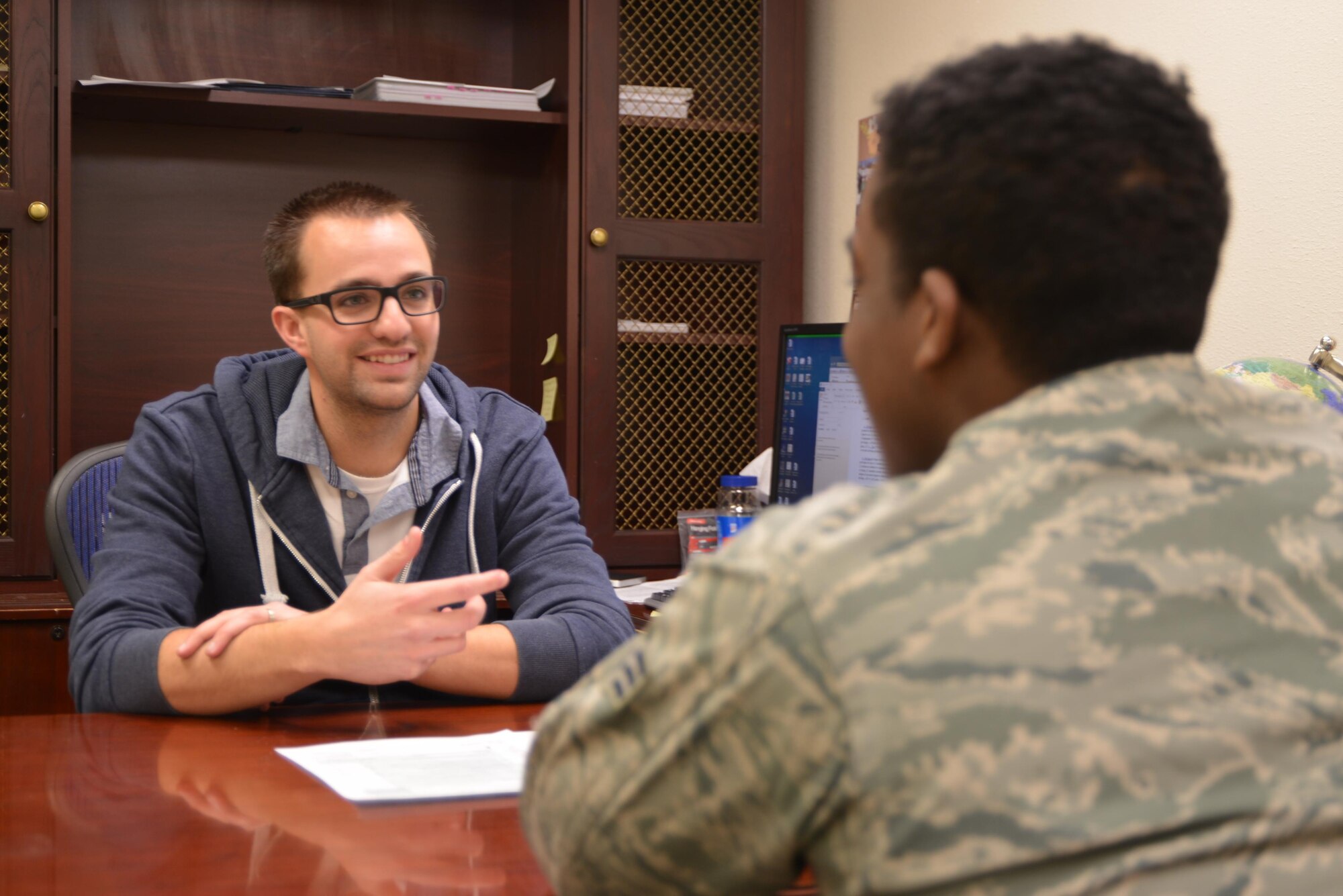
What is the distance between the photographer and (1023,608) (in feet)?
1.69

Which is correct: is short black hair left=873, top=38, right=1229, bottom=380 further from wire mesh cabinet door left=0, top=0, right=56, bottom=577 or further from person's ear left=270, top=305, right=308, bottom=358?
wire mesh cabinet door left=0, top=0, right=56, bottom=577

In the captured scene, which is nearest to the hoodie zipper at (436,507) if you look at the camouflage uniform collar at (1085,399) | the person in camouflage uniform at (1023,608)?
the person in camouflage uniform at (1023,608)

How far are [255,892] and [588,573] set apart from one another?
84 cm

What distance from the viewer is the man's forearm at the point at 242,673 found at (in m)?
1.28

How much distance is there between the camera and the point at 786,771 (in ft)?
1.69

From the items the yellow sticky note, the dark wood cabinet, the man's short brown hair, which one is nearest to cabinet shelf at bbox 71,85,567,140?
the dark wood cabinet

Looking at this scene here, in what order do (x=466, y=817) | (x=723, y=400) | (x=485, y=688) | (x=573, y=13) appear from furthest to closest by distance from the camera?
(x=723, y=400) < (x=573, y=13) < (x=485, y=688) < (x=466, y=817)

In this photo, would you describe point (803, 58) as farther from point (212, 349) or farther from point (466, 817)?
point (466, 817)

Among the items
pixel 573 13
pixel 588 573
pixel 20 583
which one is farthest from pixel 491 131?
pixel 588 573

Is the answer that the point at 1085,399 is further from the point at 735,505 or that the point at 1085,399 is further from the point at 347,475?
the point at 735,505

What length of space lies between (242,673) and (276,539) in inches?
14.6

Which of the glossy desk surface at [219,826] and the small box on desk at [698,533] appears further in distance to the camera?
the small box on desk at [698,533]

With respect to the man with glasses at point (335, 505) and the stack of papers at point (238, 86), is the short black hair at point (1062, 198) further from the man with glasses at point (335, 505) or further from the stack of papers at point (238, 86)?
the stack of papers at point (238, 86)

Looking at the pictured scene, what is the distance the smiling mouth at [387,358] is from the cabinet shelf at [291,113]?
1.24m
